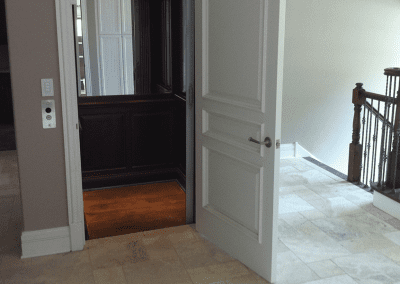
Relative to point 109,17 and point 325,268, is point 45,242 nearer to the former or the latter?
point 325,268

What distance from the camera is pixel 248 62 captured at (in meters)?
2.60

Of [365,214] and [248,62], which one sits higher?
[248,62]

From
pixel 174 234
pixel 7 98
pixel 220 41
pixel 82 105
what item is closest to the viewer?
pixel 220 41

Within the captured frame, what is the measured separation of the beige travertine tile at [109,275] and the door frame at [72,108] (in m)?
0.37

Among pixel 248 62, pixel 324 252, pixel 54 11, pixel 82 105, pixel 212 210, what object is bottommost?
pixel 324 252

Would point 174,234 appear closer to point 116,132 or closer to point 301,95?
point 116,132

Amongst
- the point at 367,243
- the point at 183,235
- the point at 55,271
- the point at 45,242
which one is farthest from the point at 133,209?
the point at 367,243

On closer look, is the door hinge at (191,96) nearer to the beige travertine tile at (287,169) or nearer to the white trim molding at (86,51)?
the white trim molding at (86,51)

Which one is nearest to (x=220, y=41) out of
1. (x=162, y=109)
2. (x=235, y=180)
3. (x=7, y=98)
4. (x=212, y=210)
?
(x=235, y=180)

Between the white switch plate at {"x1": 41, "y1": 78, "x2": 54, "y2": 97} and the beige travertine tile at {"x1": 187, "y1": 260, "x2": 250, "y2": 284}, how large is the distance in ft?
4.89

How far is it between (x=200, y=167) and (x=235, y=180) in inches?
17.2

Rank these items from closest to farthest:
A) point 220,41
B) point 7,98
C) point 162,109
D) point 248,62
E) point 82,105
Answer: point 248,62 → point 220,41 → point 82,105 → point 162,109 → point 7,98

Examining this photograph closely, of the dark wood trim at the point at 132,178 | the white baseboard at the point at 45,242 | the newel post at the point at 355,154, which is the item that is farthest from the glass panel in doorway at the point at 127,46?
the newel post at the point at 355,154

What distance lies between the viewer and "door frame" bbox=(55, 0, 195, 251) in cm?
279
